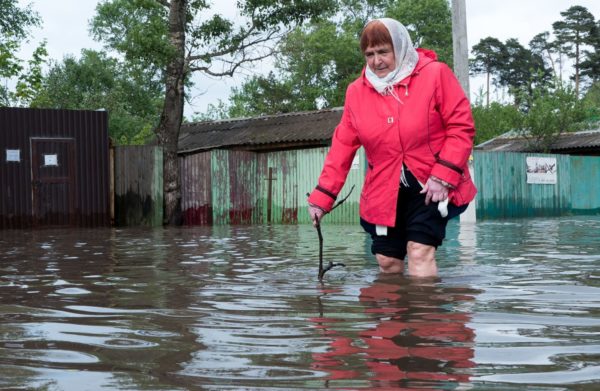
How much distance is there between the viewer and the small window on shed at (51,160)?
1905 centimetres

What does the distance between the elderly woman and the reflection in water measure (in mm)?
530

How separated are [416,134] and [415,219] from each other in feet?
1.55

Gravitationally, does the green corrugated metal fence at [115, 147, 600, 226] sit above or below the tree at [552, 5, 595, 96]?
below

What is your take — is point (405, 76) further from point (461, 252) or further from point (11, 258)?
point (11, 258)

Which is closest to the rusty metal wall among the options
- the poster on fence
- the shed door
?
the shed door

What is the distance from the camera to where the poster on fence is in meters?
24.7

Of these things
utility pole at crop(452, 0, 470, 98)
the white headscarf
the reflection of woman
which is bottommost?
the reflection of woman

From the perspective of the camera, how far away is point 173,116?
21.4m

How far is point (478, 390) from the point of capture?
2199 mm

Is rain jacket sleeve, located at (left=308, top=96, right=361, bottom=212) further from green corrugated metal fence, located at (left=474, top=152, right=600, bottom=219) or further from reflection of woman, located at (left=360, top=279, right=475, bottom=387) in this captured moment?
green corrugated metal fence, located at (left=474, top=152, right=600, bottom=219)

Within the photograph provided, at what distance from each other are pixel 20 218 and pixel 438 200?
15.5 meters

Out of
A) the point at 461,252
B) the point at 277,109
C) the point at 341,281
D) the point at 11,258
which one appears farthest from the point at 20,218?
the point at 277,109

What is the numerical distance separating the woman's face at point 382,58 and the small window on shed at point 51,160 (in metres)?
15.2

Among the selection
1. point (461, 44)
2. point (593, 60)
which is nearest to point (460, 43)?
point (461, 44)
